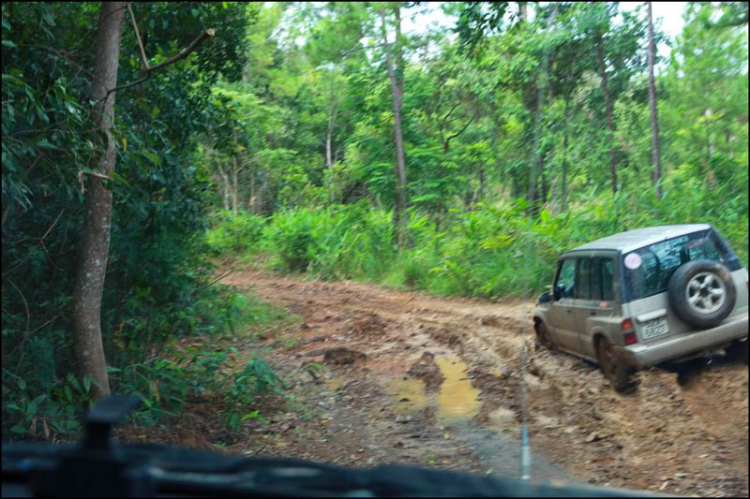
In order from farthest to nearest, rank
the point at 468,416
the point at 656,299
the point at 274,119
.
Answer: the point at 274,119
the point at 468,416
the point at 656,299

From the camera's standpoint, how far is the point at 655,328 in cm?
350

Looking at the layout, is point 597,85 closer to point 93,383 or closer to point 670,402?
point 670,402

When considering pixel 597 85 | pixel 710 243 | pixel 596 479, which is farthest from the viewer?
pixel 597 85

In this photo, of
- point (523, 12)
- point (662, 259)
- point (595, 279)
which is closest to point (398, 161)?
point (523, 12)

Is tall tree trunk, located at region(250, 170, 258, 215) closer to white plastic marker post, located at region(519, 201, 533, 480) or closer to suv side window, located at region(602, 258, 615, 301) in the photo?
white plastic marker post, located at region(519, 201, 533, 480)

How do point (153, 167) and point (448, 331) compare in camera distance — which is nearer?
point (153, 167)

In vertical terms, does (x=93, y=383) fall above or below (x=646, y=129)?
below

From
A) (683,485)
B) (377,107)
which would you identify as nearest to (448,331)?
(377,107)

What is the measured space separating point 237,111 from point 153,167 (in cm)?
166

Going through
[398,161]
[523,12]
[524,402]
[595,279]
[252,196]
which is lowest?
[524,402]

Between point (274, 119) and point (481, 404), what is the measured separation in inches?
220

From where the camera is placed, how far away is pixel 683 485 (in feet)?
11.4

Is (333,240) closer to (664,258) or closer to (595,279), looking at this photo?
(595,279)

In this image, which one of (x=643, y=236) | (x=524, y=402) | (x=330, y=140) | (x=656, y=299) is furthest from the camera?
(x=330, y=140)
